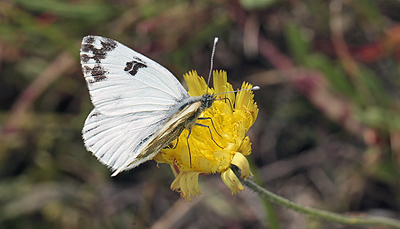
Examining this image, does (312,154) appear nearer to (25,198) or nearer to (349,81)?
(349,81)

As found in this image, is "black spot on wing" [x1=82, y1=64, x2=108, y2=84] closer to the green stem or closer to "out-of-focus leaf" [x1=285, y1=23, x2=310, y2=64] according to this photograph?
the green stem

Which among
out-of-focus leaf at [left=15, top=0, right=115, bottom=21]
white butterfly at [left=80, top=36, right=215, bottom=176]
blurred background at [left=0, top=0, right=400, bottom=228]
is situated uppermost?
out-of-focus leaf at [left=15, top=0, right=115, bottom=21]

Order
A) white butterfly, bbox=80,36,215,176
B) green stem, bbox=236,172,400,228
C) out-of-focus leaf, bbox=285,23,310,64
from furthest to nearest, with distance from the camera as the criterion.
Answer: out-of-focus leaf, bbox=285,23,310,64 < white butterfly, bbox=80,36,215,176 < green stem, bbox=236,172,400,228

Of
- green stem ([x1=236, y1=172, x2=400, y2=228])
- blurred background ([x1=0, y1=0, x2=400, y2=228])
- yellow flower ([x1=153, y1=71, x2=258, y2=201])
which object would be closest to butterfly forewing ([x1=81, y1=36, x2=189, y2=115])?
yellow flower ([x1=153, y1=71, x2=258, y2=201])

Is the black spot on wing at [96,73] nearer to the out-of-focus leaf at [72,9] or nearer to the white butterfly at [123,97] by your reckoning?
the white butterfly at [123,97]

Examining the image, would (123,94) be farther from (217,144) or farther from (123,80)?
(217,144)

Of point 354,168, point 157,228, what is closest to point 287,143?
point 354,168
